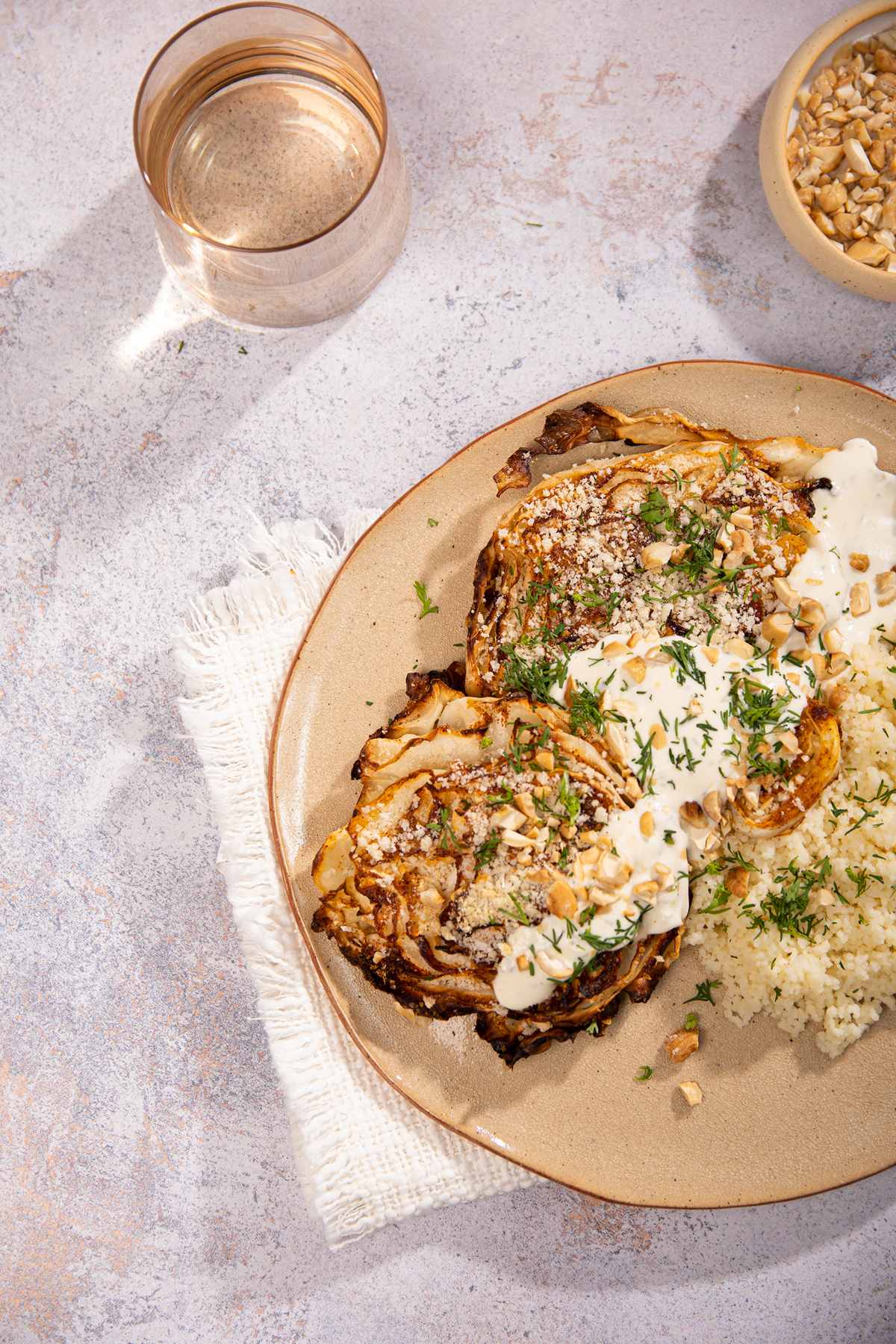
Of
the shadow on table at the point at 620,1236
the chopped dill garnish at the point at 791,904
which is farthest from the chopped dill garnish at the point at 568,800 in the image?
the shadow on table at the point at 620,1236

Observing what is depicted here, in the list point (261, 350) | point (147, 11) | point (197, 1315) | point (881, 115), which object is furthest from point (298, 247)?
point (197, 1315)

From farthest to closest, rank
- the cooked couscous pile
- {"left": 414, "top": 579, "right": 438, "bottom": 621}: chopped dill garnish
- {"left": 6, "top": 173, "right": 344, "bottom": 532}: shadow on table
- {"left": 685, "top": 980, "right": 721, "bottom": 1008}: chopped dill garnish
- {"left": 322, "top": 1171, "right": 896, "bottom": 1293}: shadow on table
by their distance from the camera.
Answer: {"left": 6, "top": 173, "right": 344, "bottom": 532}: shadow on table, {"left": 322, "top": 1171, "right": 896, "bottom": 1293}: shadow on table, {"left": 414, "top": 579, "right": 438, "bottom": 621}: chopped dill garnish, {"left": 685, "top": 980, "right": 721, "bottom": 1008}: chopped dill garnish, the cooked couscous pile

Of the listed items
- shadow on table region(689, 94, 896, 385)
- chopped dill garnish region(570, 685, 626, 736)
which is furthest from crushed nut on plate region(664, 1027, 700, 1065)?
shadow on table region(689, 94, 896, 385)

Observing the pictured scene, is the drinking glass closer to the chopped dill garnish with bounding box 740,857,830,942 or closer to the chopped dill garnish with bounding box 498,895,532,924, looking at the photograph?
the chopped dill garnish with bounding box 498,895,532,924

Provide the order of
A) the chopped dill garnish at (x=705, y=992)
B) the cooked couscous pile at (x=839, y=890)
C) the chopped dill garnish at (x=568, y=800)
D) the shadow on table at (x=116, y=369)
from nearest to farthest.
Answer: the chopped dill garnish at (x=568, y=800) → the cooked couscous pile at (x=839, y=890) → the chopped dill garnish at (x=705, y=992) → the shadow on table at (x=116, y=369)

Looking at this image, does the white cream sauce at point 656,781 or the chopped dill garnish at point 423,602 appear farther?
the chopped dill garnish at point 423,602

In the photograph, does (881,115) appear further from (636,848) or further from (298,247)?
(636,848)

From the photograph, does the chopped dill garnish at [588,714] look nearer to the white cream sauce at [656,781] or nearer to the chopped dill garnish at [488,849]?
the white cream sauce at [656,781]
